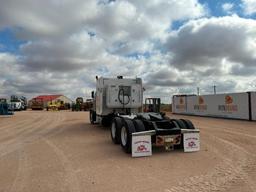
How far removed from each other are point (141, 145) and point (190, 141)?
1.78 m

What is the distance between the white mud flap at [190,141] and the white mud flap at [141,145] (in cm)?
131

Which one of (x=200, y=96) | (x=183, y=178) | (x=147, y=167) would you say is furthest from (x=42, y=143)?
(x=200, y=96)

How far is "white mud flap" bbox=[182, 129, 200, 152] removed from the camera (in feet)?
29.0

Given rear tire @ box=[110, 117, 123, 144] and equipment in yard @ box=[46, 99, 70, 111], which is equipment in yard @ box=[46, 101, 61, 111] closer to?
equipment in yard @ box=[46, 99, 70, 111]

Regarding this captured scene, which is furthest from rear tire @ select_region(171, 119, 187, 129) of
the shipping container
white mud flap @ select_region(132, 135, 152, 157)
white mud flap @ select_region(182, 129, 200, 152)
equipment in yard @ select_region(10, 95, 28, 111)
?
equipment in yard @ select_region(10, 95, 28, 111)

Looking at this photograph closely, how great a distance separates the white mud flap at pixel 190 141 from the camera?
8845 mm

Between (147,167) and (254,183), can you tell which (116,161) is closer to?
(147,167)

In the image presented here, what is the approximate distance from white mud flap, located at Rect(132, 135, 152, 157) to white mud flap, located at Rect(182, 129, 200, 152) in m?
1.31

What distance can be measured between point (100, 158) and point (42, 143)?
3.91 m

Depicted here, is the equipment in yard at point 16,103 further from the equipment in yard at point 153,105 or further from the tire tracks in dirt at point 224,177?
the tire tracks in dirt at point 224,177

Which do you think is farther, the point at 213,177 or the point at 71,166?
the point at 71,166

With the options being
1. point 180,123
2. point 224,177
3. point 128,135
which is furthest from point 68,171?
point 180,123

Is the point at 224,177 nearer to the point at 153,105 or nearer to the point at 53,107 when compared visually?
the point at 153,105

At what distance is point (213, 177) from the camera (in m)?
5.96
